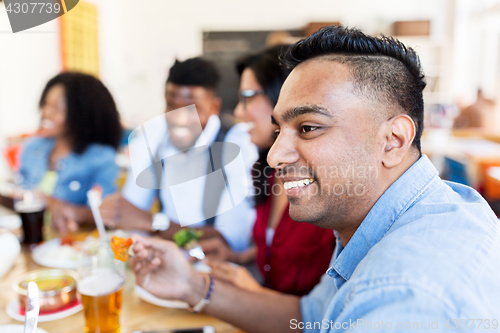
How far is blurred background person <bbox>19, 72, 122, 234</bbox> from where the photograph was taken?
7.16ft

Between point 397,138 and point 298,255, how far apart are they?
728 mm

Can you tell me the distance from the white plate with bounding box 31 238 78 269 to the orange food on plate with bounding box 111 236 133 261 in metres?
0.43

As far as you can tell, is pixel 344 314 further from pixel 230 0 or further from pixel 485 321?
pixel 230 0

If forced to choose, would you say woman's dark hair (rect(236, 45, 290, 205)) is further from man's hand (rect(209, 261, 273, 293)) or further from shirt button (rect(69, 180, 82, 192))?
shirt button (rect(69, 180, 82, 192))

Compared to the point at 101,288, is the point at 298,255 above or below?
below

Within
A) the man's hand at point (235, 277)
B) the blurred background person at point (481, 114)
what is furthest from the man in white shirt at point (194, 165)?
the blurred background person at point (481, 114)

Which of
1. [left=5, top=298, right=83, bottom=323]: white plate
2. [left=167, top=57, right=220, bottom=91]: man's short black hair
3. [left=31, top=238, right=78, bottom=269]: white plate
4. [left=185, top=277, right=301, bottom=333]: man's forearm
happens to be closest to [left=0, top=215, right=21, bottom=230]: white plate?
[left=31, top=238, right=78, bottom=269]: white plate

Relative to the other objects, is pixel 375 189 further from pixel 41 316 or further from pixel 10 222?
pixel 10 222

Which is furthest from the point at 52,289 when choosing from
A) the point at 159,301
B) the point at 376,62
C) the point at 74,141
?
the point at 74,141

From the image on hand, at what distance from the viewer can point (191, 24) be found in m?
6.46

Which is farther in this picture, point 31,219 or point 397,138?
point 31,219

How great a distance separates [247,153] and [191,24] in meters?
5.41

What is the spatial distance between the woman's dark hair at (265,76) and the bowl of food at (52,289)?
2.94ft

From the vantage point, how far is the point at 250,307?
1.07 meters
